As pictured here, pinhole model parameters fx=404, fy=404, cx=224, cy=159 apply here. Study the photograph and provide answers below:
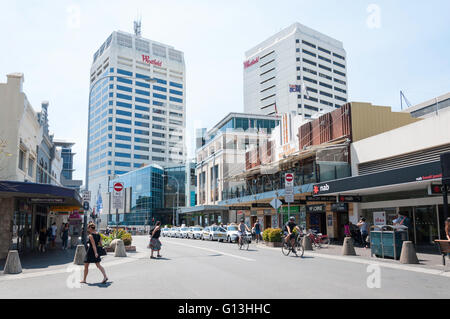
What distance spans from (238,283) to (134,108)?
129m

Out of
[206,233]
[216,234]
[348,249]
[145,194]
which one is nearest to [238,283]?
[348,249]

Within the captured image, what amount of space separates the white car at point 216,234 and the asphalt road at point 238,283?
1949cm

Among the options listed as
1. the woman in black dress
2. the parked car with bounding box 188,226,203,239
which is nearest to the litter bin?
the woman in black dress

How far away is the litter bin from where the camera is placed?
15938 millimetres

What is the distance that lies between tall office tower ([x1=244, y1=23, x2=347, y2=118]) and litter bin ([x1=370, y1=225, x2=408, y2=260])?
297 ft

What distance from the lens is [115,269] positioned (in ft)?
46.3

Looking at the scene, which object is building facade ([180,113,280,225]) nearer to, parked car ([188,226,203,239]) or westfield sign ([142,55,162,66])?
parked car ([188,226,203,239])

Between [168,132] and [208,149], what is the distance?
264 ft

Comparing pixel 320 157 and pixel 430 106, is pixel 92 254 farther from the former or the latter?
pixel 430 106

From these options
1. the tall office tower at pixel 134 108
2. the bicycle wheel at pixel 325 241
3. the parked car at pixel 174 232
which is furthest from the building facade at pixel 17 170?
the tall office tower at pixel 134 108

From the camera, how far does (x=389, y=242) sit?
53.3ft

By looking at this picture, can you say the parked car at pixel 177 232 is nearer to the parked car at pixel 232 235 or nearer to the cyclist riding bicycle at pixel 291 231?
the parked car at pixel 232 235

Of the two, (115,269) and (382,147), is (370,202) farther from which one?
(115,269)
